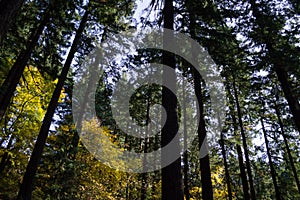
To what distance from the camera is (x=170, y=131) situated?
20.2ft

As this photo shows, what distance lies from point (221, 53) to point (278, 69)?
3.21m

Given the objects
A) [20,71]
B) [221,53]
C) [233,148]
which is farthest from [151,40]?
[233,148]

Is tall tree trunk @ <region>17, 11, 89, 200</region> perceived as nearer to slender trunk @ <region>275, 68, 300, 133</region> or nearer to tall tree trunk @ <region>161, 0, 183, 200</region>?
tall tree trunk @ <region>161, 0, 183, 200</region>

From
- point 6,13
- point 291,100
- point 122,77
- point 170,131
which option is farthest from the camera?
point 122,77

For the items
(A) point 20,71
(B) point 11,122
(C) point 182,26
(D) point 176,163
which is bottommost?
(D) point 176,163

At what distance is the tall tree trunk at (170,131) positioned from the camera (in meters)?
5.41

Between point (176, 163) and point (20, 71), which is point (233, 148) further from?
point (20, 71)

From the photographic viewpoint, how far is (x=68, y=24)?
11125mm

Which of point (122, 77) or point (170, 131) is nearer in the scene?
point (170, 131)

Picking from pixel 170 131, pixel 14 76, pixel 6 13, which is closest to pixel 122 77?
pixel 14 76

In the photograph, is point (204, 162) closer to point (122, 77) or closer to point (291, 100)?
point (291, 100)

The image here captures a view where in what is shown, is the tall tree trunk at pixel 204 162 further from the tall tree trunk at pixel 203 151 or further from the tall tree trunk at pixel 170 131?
the tall tree trunk at pixel 170 131

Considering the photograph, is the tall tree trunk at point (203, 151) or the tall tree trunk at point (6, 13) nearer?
the tall tree trunk at point (6, 13)

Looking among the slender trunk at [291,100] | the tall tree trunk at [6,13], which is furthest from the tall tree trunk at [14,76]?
the slender trunk at [291,100]
